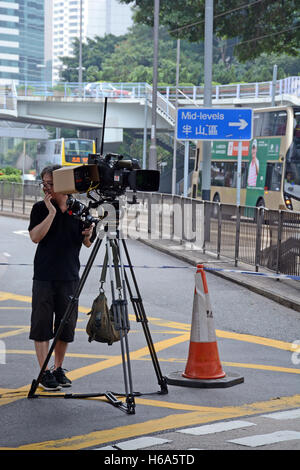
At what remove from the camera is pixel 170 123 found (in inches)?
2468

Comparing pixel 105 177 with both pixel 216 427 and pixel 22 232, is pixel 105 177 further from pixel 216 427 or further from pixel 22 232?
pixel 22 232

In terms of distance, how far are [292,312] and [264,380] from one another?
15.1 feet

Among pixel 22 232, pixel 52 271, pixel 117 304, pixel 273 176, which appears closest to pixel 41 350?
pixel 52 271

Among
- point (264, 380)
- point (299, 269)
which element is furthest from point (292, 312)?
point (264, 380)

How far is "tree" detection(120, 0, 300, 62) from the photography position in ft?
107

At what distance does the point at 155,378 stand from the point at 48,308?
1.13 metres

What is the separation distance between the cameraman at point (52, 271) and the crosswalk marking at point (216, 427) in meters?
1.60

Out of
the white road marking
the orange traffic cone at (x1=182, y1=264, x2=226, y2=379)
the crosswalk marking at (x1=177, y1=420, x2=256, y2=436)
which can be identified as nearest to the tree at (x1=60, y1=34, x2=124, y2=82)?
the white road marking

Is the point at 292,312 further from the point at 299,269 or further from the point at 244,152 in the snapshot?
the point at 244,152

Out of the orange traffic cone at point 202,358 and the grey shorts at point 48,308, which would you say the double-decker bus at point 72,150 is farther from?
the grey shorts at point 48,308

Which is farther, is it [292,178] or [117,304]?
[292,178]

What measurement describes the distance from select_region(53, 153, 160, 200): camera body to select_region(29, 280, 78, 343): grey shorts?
93cm

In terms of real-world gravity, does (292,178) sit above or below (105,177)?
below

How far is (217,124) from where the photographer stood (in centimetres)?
2314
